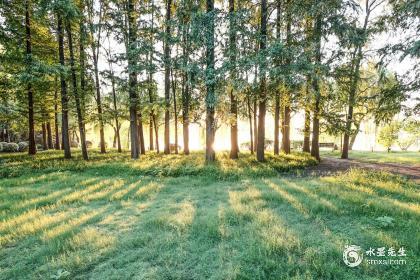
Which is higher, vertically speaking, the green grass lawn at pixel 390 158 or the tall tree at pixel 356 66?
the tall tree at pixel 356 66

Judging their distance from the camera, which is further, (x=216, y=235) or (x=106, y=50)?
(x=106, y=50)

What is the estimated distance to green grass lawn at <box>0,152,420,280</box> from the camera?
13.7ft

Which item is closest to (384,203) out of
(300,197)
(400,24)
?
(300,197)

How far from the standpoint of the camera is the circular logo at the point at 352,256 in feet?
13.5

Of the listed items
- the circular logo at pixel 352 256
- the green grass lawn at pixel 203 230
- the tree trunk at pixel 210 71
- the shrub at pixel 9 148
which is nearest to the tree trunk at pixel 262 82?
the tree trunk at pixel 210 71

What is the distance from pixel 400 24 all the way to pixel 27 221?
55.0 feet

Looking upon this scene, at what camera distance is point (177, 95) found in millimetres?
22578

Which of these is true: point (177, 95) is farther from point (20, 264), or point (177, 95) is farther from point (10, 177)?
point (20, 264)

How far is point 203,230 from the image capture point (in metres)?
5.59

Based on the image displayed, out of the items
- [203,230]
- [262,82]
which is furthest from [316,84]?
[203,230]

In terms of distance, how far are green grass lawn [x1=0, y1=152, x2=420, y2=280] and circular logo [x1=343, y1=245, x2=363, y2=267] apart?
0.36 feet

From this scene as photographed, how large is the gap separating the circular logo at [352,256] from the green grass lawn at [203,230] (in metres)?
0.11

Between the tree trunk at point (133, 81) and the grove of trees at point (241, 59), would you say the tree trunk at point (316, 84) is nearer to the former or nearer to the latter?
the grove of trees at point (241, 59)

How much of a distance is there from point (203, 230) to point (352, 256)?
282cm
